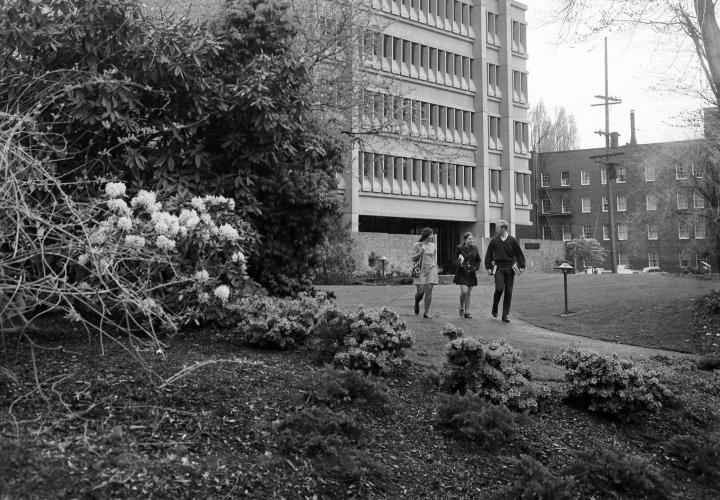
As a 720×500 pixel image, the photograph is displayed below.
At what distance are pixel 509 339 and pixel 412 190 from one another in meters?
36.9

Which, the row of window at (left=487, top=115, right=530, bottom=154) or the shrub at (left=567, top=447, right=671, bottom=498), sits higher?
the row of window at (left=487, top=115, right=530, bottom=154)

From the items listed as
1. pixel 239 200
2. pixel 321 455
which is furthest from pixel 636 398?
pixel 239 200

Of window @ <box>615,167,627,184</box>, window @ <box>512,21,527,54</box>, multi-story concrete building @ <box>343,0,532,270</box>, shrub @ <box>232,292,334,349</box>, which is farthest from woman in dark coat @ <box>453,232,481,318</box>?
window @ <box>615,167,627,184</box>

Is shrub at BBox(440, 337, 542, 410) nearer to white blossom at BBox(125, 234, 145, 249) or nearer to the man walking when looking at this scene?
white blossom at BBox(125, 234, 145, 249)

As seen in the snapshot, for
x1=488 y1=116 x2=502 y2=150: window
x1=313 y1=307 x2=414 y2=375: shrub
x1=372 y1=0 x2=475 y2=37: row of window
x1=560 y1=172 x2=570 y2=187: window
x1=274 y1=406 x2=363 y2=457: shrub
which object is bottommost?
x1=274 y1=406 x2=363 y2=457: shrub

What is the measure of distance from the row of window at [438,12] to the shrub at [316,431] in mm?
43870

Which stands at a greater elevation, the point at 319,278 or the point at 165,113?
the point at 165,113

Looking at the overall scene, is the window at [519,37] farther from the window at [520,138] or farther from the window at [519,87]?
the window at [520,138]

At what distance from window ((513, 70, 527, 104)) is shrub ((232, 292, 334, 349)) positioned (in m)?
50.6

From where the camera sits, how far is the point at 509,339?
38.3ft

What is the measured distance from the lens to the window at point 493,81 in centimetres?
5353

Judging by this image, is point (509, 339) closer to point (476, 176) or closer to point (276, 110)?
point (276, 110)

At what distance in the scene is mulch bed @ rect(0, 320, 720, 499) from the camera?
356cm

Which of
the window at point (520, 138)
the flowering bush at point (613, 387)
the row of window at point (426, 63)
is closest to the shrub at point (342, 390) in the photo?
the flowering bush at point (613, 387)
